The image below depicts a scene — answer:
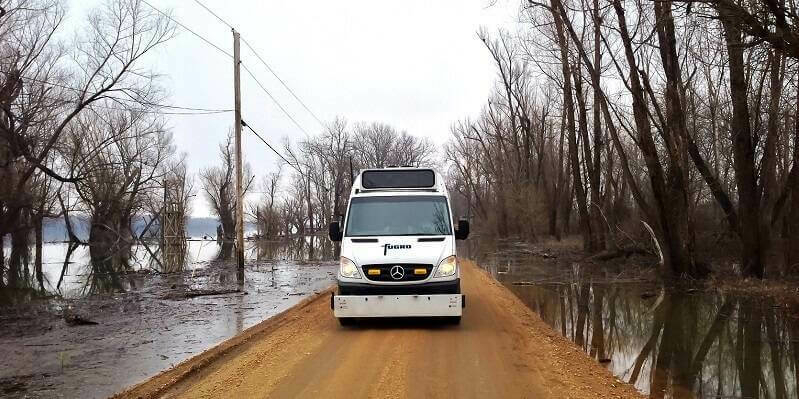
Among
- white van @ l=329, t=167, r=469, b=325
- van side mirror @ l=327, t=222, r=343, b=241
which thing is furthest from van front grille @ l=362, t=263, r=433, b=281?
van side mirror @ l=327, t=222, r=343, b=241

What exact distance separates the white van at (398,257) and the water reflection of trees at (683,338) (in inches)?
110

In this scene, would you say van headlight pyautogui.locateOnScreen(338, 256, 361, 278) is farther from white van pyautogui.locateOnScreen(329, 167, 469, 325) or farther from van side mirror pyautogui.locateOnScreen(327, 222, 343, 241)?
van side mirror pyautogui.locateOnScreen(327, 222, 343, 241)

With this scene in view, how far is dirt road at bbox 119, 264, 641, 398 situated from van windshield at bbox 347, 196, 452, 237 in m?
1.69

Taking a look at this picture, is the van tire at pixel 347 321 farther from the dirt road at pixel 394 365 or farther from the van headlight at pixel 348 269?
the van headlight at pixel 348 269

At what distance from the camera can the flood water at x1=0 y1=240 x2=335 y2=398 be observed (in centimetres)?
825

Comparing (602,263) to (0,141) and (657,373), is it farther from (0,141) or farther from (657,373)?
(0,141)

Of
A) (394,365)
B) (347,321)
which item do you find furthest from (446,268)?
(394,365)

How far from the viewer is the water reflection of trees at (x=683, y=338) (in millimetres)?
7822

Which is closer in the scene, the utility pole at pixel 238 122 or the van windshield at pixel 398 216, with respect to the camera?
the van windshield at pixel 398 216

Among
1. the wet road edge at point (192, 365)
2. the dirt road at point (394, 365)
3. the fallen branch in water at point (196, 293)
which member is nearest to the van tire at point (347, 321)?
the dirt road at point (394, 365)

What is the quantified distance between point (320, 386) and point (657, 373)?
4828mm

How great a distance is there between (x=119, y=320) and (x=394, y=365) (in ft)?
28.2

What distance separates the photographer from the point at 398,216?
11.0 m

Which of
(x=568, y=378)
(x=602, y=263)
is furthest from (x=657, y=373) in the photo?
(x=602, y=263)
